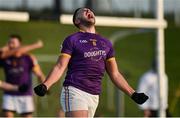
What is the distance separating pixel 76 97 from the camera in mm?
8172

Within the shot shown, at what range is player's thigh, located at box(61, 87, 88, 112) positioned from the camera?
26.8ft

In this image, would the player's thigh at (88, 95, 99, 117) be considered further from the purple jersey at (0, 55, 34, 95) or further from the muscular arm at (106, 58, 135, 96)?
the purple jersey at (0, 55, 34, 95)

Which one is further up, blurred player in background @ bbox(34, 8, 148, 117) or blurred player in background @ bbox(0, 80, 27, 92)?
blurred player in background @ bbox(34, 8, 148, 117)

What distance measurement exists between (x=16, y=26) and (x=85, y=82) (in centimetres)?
1618

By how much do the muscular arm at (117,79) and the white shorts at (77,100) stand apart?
1.30ft

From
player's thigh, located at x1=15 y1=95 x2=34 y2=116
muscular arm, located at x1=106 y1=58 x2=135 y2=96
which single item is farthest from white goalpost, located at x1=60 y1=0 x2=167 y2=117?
muscular arm, located at x1=106 y1=58 x2=135 y2=96

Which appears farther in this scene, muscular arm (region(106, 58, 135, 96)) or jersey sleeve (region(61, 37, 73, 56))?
muscular arm (region(106, 58, 135, 96))

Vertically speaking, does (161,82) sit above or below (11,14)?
below

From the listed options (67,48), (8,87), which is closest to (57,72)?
(67,48)

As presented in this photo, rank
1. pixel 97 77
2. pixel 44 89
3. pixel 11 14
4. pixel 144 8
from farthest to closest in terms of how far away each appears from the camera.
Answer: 1. pixel 144 8
2. pixel 11 14
3. pixel 97 77
4. pixel 44 89

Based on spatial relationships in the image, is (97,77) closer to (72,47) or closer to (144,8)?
(72,47)

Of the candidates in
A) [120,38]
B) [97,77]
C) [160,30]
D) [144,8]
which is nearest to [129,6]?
[144,8]

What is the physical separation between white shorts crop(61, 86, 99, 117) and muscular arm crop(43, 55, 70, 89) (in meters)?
0.20

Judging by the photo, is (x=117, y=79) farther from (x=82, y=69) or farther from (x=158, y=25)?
(x=158, y=25)
